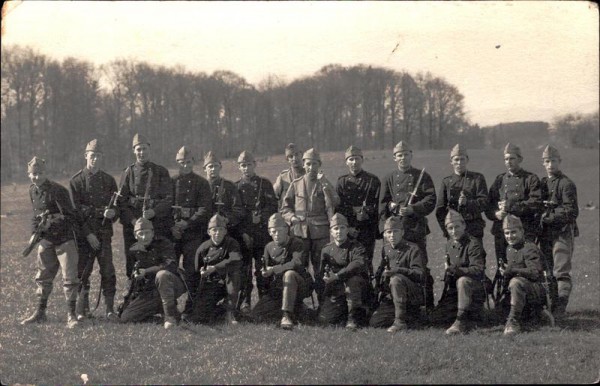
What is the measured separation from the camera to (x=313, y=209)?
348 inches

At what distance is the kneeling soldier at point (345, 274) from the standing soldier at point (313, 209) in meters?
0.62

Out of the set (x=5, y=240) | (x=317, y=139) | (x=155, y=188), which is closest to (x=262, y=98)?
(x=317, y=139)

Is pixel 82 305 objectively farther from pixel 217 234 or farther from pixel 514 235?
pixel 514 235

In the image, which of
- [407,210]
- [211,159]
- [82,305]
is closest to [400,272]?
[407,210]

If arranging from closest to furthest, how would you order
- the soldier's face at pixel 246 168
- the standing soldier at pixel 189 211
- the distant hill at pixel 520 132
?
1. the standing soldier at pixel 189 211
2. the soldier's face at pixel 246 168
3. the distant hill at pixel 520 132

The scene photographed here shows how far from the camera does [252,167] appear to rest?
937 centimetres

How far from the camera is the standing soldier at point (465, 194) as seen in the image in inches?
329

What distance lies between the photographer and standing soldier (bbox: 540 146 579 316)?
27.7ft

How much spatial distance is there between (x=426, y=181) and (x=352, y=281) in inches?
79.8

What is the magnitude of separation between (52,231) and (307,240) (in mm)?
3907

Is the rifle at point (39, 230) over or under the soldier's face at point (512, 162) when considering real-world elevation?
under

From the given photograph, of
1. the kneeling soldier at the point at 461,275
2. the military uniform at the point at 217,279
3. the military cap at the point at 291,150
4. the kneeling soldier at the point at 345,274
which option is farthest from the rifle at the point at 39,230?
the kneeling soldier at the point at 461,275

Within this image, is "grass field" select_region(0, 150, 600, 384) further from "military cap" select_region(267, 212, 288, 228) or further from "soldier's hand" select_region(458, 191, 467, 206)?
"soldier's hand" select_region(458, 191, 467, 206)

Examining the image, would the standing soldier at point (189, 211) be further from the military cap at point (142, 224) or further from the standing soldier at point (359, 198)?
Result: the standing soldier at point (359, 198)
